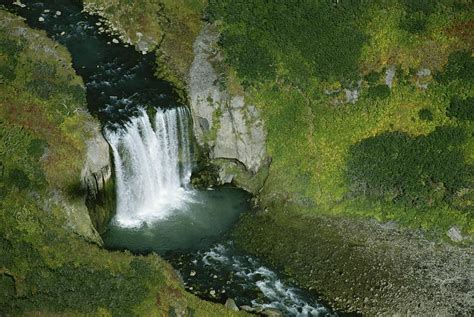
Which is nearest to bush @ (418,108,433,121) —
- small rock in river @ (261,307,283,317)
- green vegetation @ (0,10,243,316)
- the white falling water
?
the white falling water

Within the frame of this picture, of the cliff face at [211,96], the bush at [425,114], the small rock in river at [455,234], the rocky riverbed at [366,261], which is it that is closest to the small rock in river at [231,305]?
the rocky riverbed at [366,261]

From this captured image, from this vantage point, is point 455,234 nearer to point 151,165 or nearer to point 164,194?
point 164,194

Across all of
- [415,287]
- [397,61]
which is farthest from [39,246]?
[397,61]

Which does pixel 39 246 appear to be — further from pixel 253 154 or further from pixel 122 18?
pixel 122 18

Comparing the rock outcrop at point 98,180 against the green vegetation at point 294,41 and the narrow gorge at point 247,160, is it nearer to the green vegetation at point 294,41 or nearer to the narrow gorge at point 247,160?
the narrow gorge at point 247,160

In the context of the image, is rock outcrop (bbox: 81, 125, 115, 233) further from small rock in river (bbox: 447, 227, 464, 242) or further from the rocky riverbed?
small rock in river (bbox: 447, 227, 464, 242)
